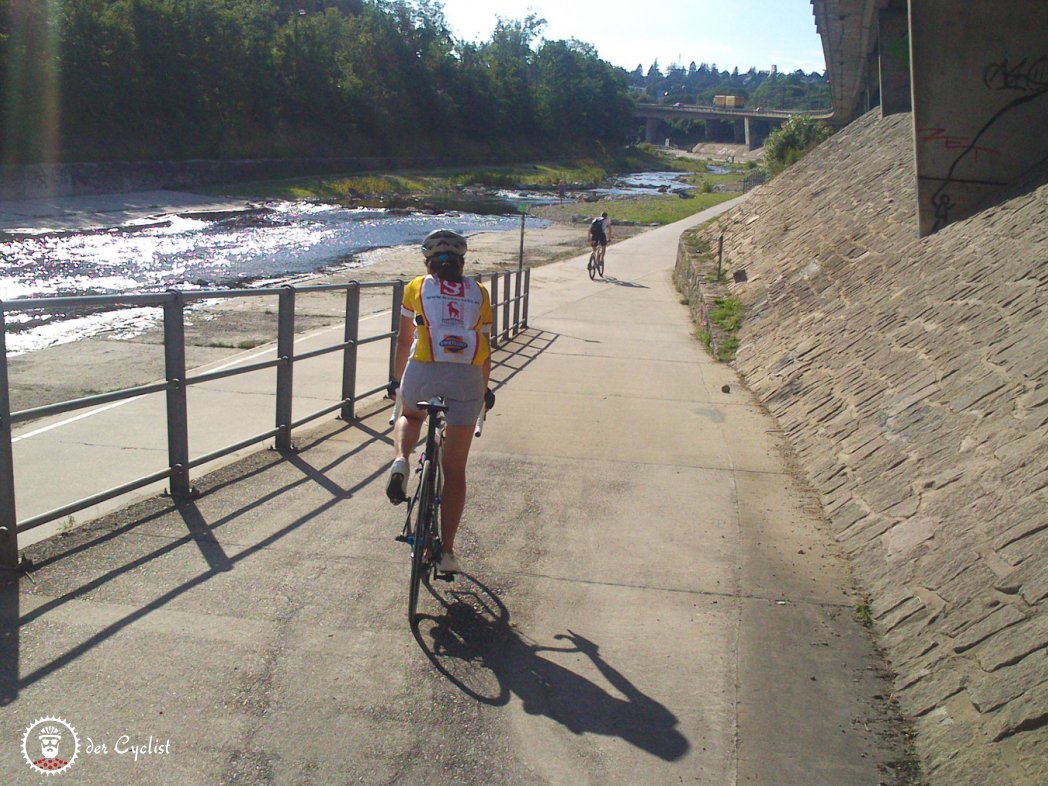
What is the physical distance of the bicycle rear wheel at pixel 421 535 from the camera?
15.8 ft

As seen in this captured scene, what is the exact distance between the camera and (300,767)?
3.71 metres

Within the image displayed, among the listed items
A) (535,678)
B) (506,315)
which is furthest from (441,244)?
(506,315)

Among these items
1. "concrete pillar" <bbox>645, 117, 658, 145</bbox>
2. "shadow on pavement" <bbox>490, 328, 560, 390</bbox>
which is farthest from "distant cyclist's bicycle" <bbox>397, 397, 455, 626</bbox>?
"concrete pillar" <bbox>645, 117, 658, 145</bbox>

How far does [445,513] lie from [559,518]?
164 cm

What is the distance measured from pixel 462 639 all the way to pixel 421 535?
1.72ft

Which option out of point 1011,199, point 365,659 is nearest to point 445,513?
point 365,659

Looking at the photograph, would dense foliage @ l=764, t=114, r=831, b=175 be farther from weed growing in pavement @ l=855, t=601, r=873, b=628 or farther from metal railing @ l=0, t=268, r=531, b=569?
weed growing in pavement @ l=855, t=601, r=873, b=628

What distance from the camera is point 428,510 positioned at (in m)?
4.95

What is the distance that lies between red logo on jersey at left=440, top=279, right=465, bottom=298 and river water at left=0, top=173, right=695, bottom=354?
10.8 m

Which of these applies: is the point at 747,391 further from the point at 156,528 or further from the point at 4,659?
the point at 4,659

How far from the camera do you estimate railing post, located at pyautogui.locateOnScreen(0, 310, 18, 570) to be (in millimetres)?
4980

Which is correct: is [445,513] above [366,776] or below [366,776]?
above

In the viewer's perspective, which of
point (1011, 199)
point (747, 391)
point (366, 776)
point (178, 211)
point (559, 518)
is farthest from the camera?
point (178, 211)

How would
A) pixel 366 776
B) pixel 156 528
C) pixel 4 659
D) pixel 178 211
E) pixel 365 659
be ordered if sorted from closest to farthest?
pixel 366 776 < pixel 4 659 < pixel 365 659 < pixel 156 528 < pixel 178 211
